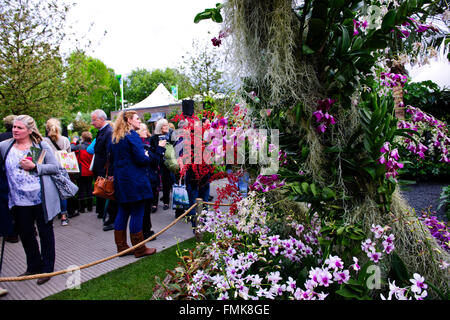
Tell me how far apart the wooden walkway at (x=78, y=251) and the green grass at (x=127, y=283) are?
176 millimetres

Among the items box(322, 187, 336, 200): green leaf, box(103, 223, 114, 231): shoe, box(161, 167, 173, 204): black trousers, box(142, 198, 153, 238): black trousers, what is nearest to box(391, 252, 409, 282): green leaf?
box(322, 187, 336, 200): green leaf

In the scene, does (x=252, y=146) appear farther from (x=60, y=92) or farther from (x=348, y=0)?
(x=60, y=92)

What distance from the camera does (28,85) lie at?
7.37 metres

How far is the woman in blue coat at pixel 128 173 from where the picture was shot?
152 inches

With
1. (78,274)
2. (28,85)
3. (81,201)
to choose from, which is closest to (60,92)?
(28,85)

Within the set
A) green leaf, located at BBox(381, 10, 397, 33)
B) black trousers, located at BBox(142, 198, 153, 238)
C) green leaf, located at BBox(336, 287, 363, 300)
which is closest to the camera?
green leaf, located at BBox(381, 10, 397, 33)

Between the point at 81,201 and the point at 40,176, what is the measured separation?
3880 mm

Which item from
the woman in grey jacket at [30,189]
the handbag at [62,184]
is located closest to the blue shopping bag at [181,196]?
the handbag at [62,184]

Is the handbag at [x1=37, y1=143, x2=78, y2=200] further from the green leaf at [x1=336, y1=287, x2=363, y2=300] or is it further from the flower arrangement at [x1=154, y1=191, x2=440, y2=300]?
the green leaf at [x1=336, y1=287, x2=363, y2=300]

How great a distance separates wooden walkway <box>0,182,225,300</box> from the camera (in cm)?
339

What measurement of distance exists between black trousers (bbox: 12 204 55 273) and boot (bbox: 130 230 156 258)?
105cm

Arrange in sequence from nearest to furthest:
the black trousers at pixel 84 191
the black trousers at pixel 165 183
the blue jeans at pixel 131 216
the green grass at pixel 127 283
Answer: the green grass at pixel 127 283, the blue jeans at pixel 131 216, the black trousers at pixel 84 191, the black trousers at pixel 165 183

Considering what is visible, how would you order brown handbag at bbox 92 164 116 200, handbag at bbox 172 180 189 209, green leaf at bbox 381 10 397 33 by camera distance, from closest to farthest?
green leaf at bbox 381 10 397 33, brown handbag at bbox 92 164 116 200, handbag at bbox 172 180 189 209

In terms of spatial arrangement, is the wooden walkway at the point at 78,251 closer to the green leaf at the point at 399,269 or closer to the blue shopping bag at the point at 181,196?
the blue shopping bag at the point at 181,196
